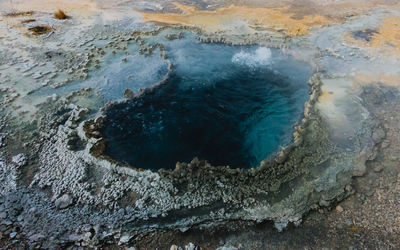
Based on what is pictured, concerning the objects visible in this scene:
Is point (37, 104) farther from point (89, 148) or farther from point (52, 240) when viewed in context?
point (52, 240)

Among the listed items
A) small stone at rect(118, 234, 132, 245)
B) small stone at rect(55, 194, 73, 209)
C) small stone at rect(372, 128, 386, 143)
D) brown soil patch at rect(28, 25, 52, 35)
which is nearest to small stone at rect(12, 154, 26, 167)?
small stone at rect(55, 194, 73, 209)

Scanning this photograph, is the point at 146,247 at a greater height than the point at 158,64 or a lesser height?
lesser

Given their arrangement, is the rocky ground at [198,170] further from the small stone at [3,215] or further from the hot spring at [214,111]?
the hot spring at [214,111]

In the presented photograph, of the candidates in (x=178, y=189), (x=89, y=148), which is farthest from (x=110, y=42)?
(x=178, y=189)

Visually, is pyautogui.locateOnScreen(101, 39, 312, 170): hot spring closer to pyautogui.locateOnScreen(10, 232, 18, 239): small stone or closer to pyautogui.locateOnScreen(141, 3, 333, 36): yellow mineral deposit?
pyautogui.locateOnScreen(141, 3, 333, 36): yellow mineral deposit

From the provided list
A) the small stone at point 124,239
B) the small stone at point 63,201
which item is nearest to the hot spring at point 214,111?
the small stone at point 63,201

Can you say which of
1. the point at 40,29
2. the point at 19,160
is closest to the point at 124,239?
the point at 19,160
